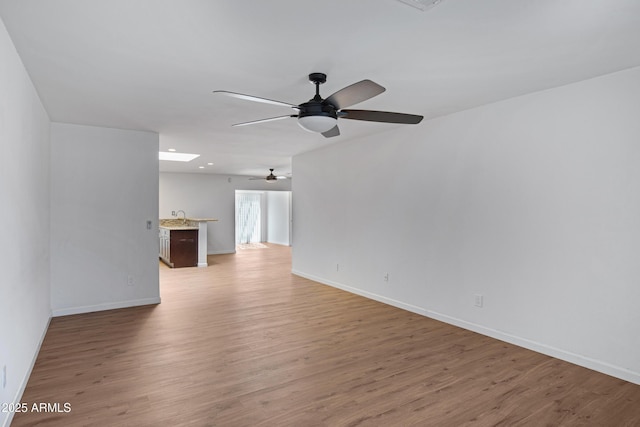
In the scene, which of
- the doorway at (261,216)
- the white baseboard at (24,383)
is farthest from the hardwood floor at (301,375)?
the doorway at (261,216)

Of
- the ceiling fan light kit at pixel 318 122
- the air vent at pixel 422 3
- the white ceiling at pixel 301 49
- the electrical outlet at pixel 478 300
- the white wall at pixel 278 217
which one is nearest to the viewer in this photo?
the air vent at pixel 422 3

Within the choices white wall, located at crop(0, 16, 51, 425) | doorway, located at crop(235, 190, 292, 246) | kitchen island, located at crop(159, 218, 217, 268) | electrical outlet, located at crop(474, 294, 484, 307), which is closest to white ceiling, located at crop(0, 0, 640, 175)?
white wall, located at crop(0, 16, 51, 425)

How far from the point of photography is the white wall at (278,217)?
1238 cm

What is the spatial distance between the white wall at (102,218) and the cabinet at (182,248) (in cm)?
300

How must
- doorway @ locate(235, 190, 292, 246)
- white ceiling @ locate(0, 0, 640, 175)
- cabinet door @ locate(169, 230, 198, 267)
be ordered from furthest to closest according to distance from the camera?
doorway @ locate(235, 190, 292, 246)
cabinet door @ locate(169, 230, 198, 267)
white ceiling @ locate(0, 0, 640, 175)

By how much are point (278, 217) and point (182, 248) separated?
5022 millimetres

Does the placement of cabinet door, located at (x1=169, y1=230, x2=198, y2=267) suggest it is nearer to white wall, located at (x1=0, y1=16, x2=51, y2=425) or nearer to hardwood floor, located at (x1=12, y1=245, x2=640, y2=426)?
hardwood floor, located at (x1=12, y1=245, x2=640, y2=426)

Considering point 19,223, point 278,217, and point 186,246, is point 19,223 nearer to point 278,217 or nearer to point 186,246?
point 186,246

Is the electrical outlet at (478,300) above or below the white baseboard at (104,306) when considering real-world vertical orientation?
above

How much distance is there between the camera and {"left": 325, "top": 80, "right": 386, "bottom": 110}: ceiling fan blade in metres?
2.18

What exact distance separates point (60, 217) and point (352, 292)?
400cm

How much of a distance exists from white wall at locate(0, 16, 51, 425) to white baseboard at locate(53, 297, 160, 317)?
2.66ft

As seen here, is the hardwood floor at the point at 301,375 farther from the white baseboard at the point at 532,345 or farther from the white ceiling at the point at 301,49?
the white ceiling at the point at 301,49

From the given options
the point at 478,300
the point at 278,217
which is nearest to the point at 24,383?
the point at 478,300
